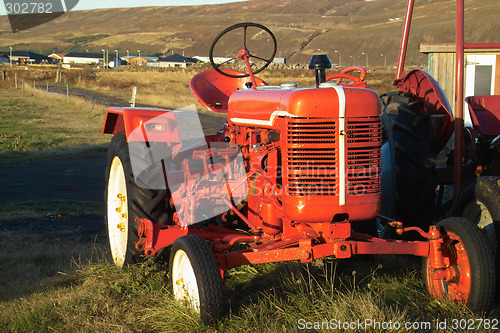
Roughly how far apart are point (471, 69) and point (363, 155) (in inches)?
435

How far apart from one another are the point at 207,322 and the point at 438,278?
4.81ft

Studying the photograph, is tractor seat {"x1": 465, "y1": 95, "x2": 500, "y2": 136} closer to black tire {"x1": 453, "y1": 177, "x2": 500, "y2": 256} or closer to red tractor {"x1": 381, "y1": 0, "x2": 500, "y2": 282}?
red tractor {"x1": 381, "y1": 0, "x2": 500, "y2": 282}

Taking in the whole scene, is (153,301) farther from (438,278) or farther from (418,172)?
(418,172)

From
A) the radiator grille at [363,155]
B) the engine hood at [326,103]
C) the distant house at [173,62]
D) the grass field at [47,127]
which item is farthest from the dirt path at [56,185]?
the distant house at [173,62]

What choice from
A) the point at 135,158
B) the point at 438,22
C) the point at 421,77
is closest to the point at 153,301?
the point at 135,158

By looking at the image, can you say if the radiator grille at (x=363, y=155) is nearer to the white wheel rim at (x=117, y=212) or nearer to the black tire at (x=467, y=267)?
the black tire at (x=467, y=267)

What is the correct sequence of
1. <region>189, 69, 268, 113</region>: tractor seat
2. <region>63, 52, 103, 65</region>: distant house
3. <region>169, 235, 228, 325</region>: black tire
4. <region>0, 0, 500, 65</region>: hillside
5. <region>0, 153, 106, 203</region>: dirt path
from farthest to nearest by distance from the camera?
<region>63, 52, 103, 65</region>: distant house, <region>0, 0, 500, 65</region>: hillside, <region>0, 153, 106, 203</region>: dirt path, <region>189, 69, 268, 113</region>: tractor seat, <region>169, 235, 228, 325</region>: black tire

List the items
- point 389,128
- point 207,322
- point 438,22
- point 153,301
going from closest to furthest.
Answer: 1. point 207,322
2. point 153,301
3. point 389,128
4. point 438,22

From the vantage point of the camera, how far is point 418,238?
4.92 meters

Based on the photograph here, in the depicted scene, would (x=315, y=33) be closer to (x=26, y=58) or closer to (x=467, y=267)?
(x=26, y=58)

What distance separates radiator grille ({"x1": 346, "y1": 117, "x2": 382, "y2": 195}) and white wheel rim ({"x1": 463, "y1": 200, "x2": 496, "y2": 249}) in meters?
0.94

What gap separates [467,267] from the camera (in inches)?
149

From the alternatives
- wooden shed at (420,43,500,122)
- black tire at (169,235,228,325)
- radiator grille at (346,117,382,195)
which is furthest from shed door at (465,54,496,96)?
black tire at (169,235,228,325)

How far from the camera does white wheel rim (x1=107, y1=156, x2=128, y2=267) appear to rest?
5.16 metres
